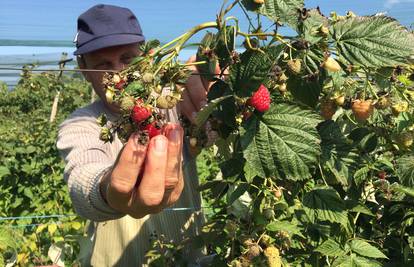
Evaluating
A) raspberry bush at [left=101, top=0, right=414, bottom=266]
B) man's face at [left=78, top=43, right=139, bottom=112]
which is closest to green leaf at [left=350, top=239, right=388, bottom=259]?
raspberry bush at [left=101, top=0, right=414, bottom=266]

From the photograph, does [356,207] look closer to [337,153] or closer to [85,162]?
[337,153]

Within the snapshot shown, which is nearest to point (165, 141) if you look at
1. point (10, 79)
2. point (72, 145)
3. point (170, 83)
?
point (170, 83)

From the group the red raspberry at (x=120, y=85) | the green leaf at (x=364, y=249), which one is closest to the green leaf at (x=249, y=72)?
the red raspberry at (x=120, y=85)

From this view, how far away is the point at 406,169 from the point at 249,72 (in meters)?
0.49

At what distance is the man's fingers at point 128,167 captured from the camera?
922 mm

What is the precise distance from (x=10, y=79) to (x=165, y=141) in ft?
58.9

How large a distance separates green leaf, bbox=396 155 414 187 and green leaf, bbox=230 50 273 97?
0.46 m

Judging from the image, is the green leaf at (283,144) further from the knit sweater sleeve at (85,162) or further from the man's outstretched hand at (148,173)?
the knit sweater sleeve at (85,162)

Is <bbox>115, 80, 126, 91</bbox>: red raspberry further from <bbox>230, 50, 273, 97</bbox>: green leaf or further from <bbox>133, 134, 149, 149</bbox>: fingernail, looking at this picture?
<bbox>230, 50, 273, 97</bbox>: green leaf

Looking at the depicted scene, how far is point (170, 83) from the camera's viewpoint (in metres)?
0.87

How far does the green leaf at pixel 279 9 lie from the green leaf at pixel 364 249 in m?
0.60

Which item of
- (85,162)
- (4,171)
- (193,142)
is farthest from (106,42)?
(4,171)

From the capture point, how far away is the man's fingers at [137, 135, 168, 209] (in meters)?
0.94

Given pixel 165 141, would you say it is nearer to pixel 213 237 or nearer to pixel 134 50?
pixel 213 237
